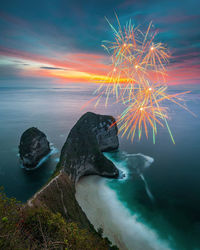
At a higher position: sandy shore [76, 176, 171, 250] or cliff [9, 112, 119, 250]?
cliff [9, 112, 119, 250]

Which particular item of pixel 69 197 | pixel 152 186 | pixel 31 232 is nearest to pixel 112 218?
pixel 69 197

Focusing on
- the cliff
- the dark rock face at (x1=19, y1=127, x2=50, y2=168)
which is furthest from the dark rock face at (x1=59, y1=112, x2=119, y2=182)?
the dark rock face at (x1=19, y1=127, x2=50, y2=168)

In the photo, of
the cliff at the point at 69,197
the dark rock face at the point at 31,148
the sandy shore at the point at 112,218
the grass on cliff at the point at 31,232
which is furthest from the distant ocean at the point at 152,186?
the grass on cliff at the point at 31,232

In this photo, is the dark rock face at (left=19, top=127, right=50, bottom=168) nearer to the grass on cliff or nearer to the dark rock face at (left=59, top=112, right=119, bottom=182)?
the dark rock face at (left=59, top=112, right=119, bottom=182)

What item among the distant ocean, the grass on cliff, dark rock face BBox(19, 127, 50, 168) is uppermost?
the grass on cliff

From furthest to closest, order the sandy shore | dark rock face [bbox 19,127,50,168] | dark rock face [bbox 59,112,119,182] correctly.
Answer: dark rock face [bbox 19,127,50,168], dark rock face [bbox 59,112,119,182], the sandy shore

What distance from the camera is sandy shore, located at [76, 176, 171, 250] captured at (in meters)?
26.1

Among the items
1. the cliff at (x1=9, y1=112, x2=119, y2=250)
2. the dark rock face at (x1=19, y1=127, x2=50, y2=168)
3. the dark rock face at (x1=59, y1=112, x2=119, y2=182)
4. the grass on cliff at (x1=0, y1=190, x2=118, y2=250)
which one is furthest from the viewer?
the dark rock face at (x1=19, y1=127, x2=50, y2=168)

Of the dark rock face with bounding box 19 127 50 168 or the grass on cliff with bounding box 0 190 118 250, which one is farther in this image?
the dark rock face with bounding box 19 127 50 168

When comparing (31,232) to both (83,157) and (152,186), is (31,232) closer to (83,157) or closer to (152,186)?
(83,157)

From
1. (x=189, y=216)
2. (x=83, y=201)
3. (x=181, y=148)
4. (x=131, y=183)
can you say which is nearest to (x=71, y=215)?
(x=83, y=201)

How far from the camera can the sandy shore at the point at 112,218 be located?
26112mm

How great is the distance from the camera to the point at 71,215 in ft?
72.0

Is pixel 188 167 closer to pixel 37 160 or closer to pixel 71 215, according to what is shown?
pixel 71 215
